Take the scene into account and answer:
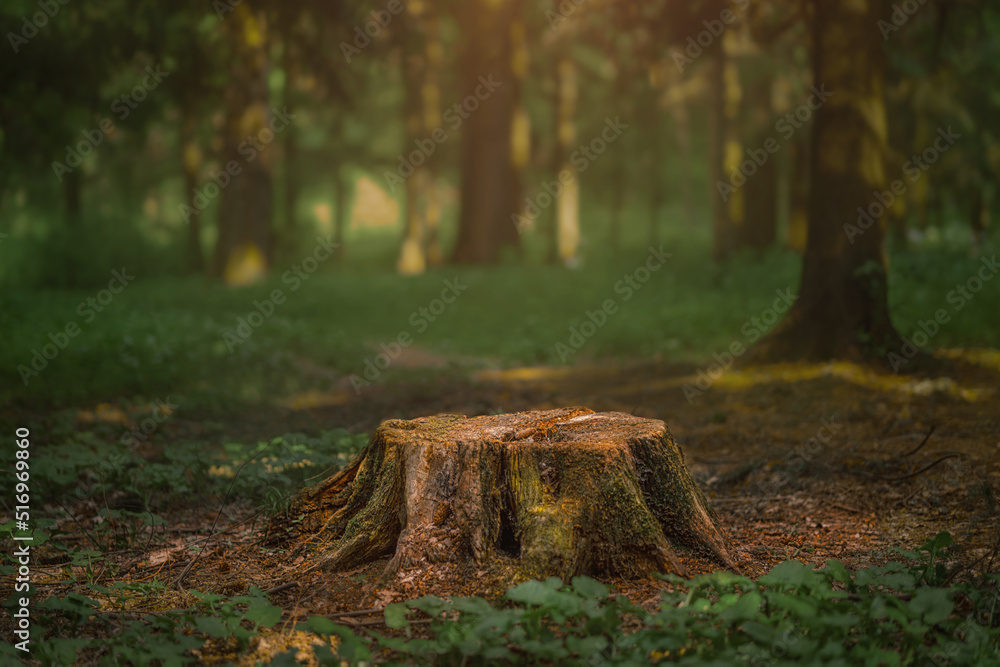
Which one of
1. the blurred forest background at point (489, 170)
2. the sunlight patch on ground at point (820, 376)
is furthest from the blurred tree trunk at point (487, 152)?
the sunlight patch on ground at point (820, 376)

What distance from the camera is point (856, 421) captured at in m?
7.65

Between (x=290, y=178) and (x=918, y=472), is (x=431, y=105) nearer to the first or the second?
(x=290, y=178)

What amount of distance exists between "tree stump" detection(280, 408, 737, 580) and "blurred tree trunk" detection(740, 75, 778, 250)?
17.4 m

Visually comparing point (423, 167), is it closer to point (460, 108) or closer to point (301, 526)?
point (460, 108)

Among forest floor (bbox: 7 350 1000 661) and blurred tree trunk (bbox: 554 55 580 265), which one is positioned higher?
blurred tree trunk (bbox: 554 55 580 265)

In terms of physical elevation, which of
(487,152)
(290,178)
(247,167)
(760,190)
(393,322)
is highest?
(290,178)

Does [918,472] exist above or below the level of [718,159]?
below

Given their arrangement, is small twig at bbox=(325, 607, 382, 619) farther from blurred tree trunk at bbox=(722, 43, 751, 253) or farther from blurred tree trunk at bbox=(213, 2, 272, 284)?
blurred tree trunk at bbox=(722, 43, 751, 253)

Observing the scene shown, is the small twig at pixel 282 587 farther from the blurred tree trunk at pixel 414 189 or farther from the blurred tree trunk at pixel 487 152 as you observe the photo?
the blurred tree trunk at pixel 487 152

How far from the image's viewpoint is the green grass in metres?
9.35

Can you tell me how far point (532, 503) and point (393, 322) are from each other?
13125mm

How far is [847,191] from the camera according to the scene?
9453 mm

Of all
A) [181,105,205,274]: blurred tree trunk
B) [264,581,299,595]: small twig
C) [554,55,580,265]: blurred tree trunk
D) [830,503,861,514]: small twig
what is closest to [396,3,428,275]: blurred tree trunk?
[554,55,580,265]: blurred tree trunk

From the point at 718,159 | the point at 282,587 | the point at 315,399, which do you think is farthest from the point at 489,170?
the point at 282,587
